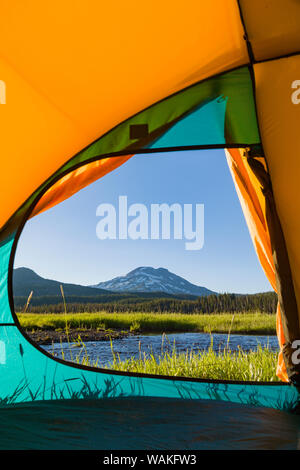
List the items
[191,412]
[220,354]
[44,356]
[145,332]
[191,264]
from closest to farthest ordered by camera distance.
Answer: [191,412], [44,356], [220,354], [145,332], [191,264]

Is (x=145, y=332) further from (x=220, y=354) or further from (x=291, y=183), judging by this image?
(x=291, y=183)

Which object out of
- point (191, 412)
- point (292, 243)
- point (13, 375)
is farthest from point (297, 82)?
point (13, 375)

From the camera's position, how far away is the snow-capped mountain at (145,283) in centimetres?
1389

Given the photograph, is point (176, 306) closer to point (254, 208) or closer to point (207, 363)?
point (207, 363)

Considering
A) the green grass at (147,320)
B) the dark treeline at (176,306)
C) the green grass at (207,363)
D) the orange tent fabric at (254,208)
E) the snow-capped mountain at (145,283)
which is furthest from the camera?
the snow-capped mountain at (145,283)

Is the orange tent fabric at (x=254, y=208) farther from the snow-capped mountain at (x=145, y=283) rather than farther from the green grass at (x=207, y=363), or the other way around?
the snow-capped mountain at (x=145, y=283)

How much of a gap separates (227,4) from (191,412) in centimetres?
133

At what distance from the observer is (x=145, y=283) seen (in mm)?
14000

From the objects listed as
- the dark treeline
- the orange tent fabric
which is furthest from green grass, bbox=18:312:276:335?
the orange tent fabric

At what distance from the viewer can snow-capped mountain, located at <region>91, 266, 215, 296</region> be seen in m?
13.9

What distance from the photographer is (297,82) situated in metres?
1.41
